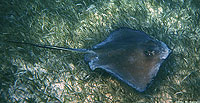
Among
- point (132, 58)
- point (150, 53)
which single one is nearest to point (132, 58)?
point (132, 58)

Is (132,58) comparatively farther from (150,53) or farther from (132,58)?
(150,53)

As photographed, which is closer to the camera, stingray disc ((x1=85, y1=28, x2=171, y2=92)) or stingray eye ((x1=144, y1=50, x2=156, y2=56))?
stingray disc ((x1=85, y1=28, x2=171, y2=92))

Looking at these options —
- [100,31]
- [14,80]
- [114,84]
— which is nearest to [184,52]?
[114,84]

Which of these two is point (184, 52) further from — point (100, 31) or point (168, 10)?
point (100, 31)

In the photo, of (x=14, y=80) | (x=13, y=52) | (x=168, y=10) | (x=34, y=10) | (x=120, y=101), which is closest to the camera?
(x=120, y=101)

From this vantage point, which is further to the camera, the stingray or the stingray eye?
the stingray eye

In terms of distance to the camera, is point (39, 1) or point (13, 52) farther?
point (39, 1)
